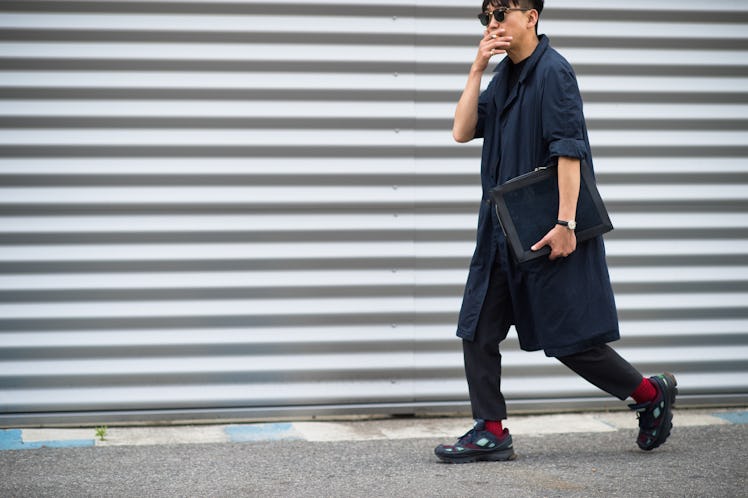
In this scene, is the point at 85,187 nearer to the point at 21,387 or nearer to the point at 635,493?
the point at 21,387

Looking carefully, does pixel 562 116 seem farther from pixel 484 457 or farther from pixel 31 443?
pixel 31 443

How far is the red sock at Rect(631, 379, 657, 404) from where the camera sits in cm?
499

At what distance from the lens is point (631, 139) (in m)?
6.09

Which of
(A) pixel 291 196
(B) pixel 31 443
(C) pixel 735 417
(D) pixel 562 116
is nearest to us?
(D) pixel 562 116

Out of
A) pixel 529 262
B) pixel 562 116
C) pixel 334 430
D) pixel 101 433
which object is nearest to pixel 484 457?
pixel 529 262

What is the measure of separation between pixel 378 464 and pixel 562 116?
179cm

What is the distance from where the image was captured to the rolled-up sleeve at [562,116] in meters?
4.59

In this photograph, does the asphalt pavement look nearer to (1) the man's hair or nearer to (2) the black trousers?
(2) the black trousers

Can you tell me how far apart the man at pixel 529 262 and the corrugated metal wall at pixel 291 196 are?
1040mm

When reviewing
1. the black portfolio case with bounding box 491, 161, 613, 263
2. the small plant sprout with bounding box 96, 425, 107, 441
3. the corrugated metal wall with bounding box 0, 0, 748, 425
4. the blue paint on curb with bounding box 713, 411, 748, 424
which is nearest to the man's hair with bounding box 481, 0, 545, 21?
the black portfolio case with bounding box 491, 161, 613, 263

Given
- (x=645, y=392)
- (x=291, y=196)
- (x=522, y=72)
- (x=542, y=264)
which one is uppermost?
(x=522, y=72)

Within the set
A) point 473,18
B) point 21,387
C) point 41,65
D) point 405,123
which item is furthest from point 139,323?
point 473,18

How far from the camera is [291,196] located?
5.80m

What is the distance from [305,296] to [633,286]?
1911 mm
